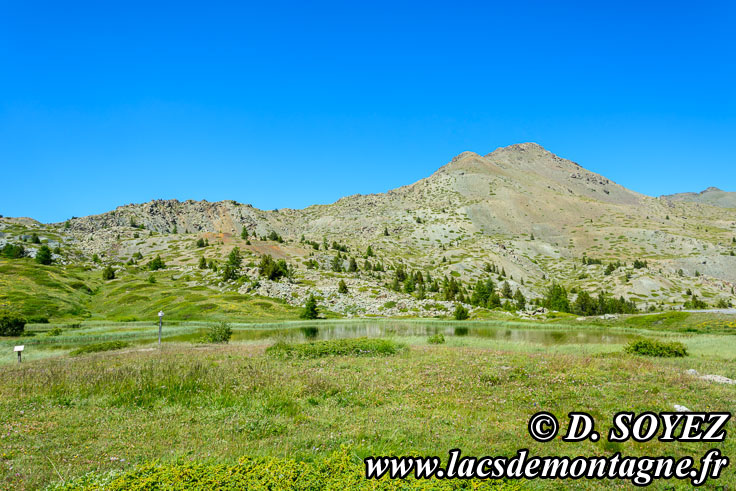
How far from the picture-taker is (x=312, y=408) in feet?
46.2

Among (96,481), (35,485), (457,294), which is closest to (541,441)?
(96,481)

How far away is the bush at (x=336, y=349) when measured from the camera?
28.1m

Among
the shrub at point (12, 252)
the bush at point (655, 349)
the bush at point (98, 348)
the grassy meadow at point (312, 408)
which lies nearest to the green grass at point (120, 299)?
the shrub at point (12, 252)

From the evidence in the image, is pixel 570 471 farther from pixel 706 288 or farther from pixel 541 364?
pixel 706 288

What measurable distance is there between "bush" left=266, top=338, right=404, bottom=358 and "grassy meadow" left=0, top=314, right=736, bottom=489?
3.48 m

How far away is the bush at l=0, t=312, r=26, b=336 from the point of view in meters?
57.2

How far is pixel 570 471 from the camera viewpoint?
9109 mm

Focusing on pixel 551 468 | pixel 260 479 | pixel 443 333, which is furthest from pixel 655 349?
pixel 443 333

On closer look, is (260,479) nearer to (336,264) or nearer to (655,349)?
(655,349)

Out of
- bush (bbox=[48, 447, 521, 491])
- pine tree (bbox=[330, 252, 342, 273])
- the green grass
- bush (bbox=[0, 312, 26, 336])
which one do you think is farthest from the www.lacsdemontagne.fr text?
pine tree (bbox=[330, 252, 342, 273])

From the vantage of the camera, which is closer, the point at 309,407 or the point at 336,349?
the point at 309,407

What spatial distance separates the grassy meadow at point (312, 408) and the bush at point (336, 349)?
3.48 meters

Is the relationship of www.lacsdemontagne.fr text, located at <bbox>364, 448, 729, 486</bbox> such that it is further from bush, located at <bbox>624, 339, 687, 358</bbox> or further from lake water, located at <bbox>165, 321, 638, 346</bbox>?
lake water, located at <bbox>165, 321, 638, 346</bbox>

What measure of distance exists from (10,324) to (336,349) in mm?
59497
